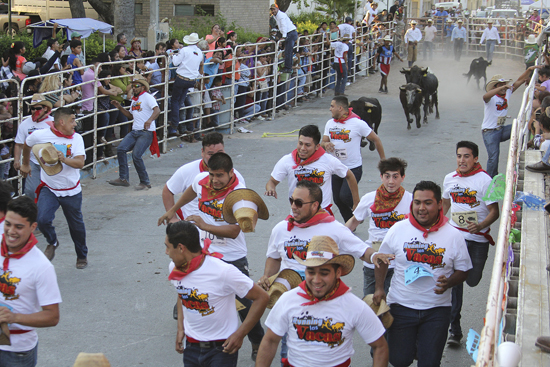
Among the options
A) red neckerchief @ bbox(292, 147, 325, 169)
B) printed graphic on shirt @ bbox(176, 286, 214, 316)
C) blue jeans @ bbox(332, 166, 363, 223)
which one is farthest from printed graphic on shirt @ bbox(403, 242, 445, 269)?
blue jeans @ bbox(332, 166, 363, 223)

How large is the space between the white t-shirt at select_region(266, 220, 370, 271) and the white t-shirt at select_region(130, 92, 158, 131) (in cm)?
677

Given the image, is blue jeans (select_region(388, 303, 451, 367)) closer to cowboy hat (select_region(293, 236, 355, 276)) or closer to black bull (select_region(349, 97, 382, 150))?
cowboy hat (select_region(293, 236, 355, 276))

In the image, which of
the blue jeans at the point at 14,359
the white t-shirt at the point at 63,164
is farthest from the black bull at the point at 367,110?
the blue jeans at the point at 14,359

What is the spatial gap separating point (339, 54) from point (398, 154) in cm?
758

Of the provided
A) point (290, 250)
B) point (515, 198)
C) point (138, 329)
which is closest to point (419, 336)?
point (290, 250)

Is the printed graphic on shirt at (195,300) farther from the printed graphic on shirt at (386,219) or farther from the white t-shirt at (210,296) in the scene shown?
the printed graphic on shirt at (386,219)

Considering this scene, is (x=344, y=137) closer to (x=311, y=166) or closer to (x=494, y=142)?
(x=311, y=166)


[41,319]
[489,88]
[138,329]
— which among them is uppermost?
[489,88]

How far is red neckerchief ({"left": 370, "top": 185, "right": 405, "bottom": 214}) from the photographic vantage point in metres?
5.62

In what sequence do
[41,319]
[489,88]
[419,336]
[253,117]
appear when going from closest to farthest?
[41,319] → [419,336] → [489,88] → [253,117]

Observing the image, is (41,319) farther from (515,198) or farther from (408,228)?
(515,198)

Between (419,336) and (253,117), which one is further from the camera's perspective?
(253,117)

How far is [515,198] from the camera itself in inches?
262

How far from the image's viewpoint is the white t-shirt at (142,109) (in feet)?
36.6
